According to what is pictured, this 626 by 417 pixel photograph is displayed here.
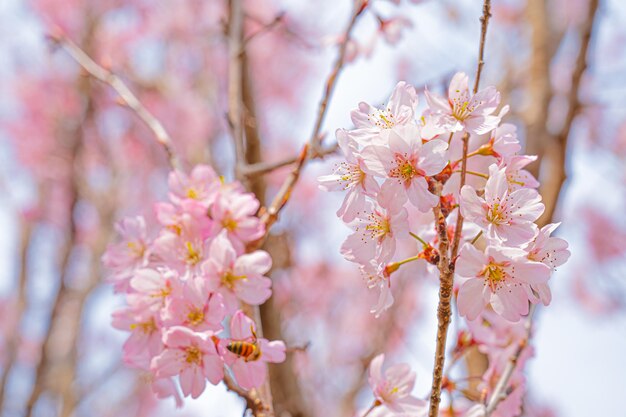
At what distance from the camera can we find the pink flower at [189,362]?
851mm

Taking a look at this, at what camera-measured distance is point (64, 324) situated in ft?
11.4

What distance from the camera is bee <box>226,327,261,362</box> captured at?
2.83 ft

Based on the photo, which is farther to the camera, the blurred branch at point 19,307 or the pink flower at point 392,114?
the blurred branch at point 19,307

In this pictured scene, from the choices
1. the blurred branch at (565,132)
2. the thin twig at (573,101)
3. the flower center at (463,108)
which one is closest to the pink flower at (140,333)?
the flower center at (463,108)

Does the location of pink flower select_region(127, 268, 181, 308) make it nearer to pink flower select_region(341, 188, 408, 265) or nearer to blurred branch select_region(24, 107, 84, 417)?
pink flower select_region(341, 188, 408, 265)

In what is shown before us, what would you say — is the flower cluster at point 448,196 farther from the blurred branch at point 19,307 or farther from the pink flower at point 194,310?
the blurred branch at point 19,307

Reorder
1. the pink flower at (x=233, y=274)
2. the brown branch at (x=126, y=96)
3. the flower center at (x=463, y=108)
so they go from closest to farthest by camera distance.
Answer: the flower center at (x=463, y=108)
the pink flower at (x=233, y=274)
the brown branch at (x=126, y=96)

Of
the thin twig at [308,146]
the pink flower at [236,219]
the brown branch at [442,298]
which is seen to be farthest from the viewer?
the thin twig at [308,146]

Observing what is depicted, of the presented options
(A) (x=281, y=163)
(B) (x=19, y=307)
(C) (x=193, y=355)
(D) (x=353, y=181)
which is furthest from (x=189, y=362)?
(B) (x=19, y=307)

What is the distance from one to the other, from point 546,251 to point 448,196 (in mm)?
146

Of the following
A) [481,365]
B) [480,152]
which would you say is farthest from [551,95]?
[480,152]

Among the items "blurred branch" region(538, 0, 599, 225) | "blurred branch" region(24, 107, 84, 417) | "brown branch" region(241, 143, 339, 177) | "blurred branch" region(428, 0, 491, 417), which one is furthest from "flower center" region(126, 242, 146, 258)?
"blurred branch" region(24, 107, 84, 417)

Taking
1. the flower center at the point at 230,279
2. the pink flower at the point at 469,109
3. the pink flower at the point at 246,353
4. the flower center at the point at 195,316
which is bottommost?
the pink flower at the point at 246,353

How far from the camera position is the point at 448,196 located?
824 millimetres
